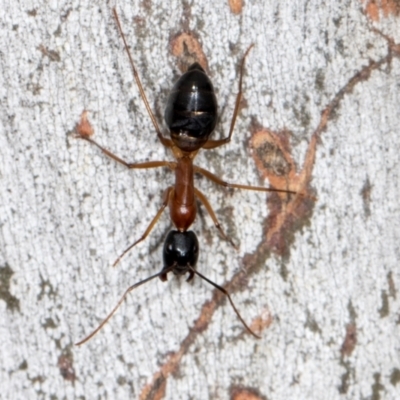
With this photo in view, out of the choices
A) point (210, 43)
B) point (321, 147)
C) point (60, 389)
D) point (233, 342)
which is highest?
point (210, 43)

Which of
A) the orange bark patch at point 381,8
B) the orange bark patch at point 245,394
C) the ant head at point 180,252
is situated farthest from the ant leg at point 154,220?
the orange bark patch at point 381,8

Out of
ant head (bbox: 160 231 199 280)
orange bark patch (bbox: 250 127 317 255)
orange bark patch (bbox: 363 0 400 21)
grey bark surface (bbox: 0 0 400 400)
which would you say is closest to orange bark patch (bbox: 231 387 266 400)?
grey bark surface (bbox: 0 0 400 400)

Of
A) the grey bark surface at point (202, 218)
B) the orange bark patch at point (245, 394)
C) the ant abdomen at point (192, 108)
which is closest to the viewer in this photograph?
the ant abdomen at point (192, 108)

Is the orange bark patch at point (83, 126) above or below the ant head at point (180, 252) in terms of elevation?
above

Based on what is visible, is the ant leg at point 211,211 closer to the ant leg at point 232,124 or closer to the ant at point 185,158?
the ant at point 185,158

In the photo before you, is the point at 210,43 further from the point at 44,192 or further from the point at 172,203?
the point at 44,192

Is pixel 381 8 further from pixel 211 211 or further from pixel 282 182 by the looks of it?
pixel 211 211

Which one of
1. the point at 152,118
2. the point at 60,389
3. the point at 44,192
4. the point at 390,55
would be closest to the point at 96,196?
the point at 44,192

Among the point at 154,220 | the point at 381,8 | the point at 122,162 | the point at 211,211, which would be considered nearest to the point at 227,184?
the point at 211,211
